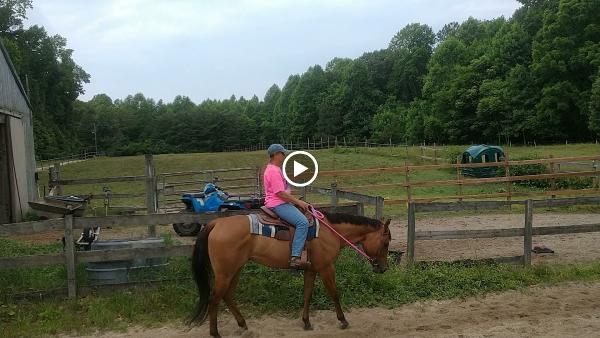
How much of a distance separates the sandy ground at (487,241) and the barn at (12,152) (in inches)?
69.6

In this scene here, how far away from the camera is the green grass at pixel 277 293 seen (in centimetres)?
568

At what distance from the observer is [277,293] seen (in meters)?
6.37

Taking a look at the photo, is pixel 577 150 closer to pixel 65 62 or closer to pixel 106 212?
pixel 106 212

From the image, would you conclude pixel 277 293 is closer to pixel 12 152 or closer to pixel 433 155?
pixel 12 152

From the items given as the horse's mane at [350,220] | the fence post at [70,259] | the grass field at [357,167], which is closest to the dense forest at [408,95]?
the grass field at [357,167]

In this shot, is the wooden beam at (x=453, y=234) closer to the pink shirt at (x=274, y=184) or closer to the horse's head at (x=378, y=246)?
the horse's head at (x=378, y=246)

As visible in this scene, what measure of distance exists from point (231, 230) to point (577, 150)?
33.8m

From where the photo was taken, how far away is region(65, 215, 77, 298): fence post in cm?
613

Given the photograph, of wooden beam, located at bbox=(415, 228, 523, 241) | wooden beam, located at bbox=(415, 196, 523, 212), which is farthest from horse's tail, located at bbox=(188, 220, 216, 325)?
wooden beam, located at bbox=(415, 196, 523, 212)

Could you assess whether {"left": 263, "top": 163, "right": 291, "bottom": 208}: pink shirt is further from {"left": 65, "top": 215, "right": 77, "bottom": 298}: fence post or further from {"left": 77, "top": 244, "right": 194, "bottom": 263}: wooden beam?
{"left": 65, "top": 215, "right": 77, "bottom": 298}: fence post

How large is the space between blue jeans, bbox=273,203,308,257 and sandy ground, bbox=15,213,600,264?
12.8 ft

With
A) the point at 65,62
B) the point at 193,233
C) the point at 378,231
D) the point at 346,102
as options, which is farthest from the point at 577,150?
the point at 65,62

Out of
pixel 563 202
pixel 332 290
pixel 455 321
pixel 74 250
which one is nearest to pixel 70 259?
pixel 74 250

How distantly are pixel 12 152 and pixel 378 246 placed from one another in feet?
36.5
